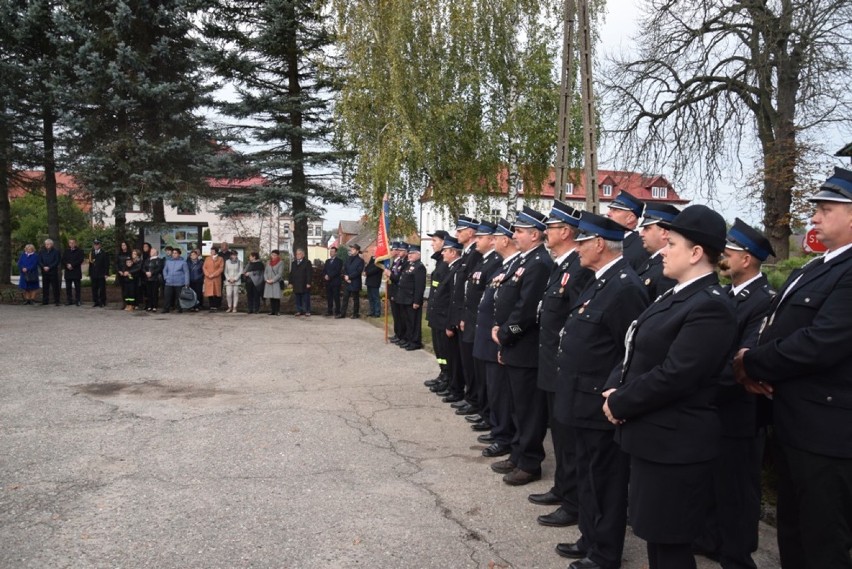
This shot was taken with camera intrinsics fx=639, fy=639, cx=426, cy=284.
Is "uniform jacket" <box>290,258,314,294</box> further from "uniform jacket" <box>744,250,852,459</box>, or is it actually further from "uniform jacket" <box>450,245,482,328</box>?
"uniform jacket" <box>744,250,852,459</box>

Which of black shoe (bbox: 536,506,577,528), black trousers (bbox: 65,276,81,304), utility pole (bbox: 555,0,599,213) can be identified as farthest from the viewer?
black trousers (bbox: 65,276,81,304)

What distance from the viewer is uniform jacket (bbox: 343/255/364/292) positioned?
55.2 ft

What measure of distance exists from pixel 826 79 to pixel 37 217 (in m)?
48.0

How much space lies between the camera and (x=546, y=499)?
15.4 feet

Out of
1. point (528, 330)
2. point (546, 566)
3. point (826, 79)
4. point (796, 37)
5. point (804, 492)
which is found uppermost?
point (796, 37)

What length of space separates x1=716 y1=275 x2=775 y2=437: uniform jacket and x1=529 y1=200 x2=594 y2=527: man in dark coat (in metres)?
0.94

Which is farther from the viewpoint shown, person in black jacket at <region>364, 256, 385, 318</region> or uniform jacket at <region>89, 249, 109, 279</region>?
uniform jacket at <region>89, 249, 109, 279</region>

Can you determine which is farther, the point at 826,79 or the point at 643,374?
the point at 826,79

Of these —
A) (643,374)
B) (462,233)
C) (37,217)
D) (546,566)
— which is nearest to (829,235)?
(643,374)

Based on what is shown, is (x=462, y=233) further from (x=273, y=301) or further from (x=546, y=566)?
(x=273, y=301)

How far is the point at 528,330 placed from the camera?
5.29 m

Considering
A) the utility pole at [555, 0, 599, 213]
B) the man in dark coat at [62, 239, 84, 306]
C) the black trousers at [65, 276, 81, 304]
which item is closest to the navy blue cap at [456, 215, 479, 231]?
the utility pole at [555, 0, 599, 213]

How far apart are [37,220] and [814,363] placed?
51.1 metres

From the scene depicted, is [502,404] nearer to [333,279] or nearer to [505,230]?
[505,230]
